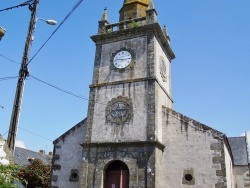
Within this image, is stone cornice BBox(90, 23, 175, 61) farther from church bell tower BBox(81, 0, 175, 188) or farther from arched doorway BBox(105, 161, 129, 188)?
arched doorway BBox(105, 161, 129, 188)

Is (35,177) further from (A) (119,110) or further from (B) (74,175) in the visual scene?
(A) (119,110)

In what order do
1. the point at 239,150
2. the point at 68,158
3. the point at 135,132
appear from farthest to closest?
the point at 239,150, the point at 68,158, the point at 135,132

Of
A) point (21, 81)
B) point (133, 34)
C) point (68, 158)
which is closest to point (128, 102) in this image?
point (133, 34)

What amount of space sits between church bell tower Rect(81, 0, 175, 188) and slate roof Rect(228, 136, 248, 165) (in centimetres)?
1127

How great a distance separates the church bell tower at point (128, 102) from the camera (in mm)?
16047

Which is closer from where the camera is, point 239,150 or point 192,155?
point 192,155

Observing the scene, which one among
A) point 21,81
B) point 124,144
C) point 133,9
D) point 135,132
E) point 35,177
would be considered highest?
point 133,9

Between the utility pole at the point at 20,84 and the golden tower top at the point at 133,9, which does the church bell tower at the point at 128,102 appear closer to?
the golden tower top at the point at 133,9

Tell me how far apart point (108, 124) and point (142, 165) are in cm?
327

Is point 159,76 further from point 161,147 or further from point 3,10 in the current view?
point 3,10

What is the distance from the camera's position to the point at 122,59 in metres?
18.9

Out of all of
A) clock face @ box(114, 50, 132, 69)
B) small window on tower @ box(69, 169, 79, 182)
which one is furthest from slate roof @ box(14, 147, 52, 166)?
clock face @ box(114, 50, 132, 69)

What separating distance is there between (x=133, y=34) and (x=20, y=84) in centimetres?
1071

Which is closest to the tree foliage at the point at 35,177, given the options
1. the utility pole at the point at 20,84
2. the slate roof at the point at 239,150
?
the utility pole at the point at 20,84
